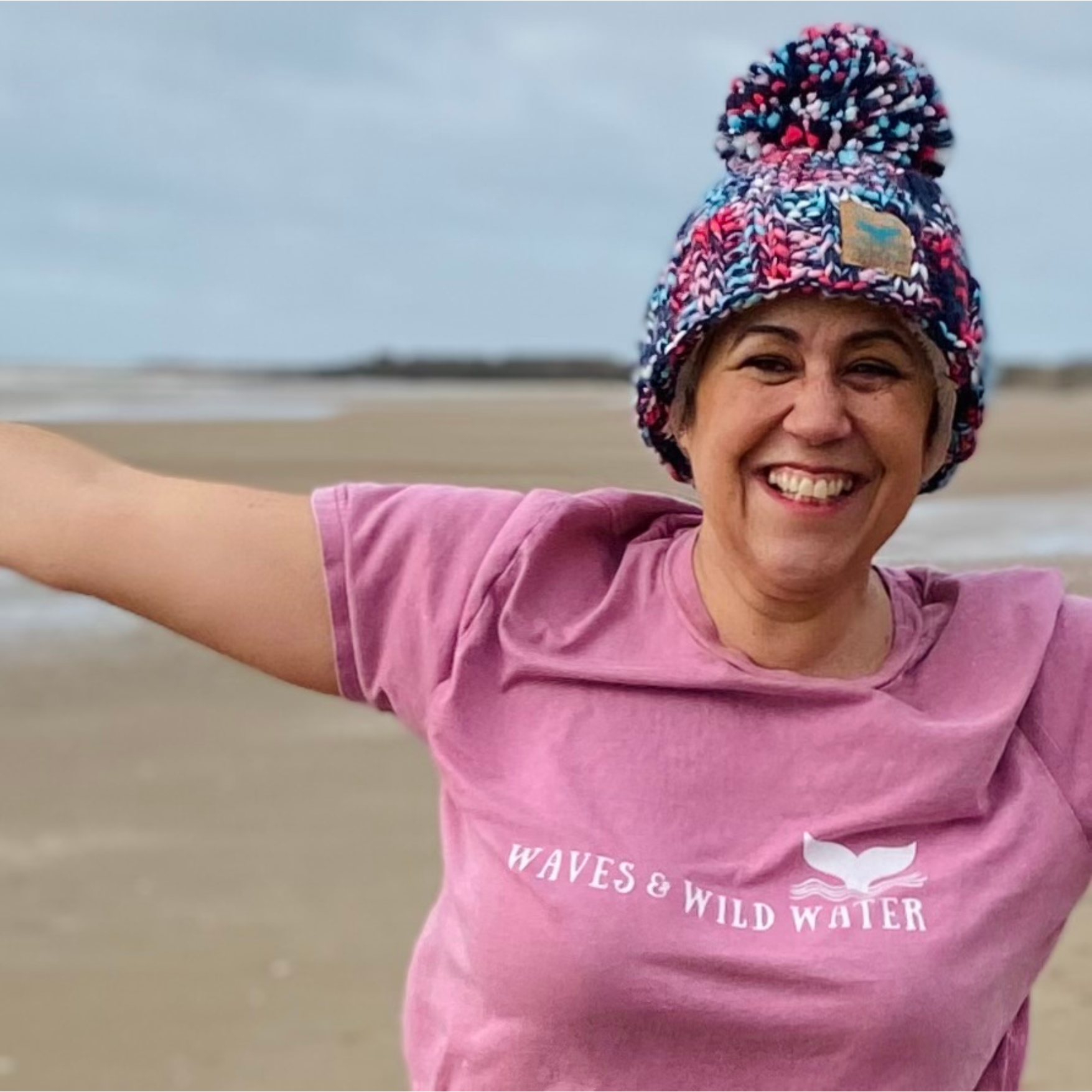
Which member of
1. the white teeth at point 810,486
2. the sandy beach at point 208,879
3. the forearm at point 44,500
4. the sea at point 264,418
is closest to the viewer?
the white teeth at point 810,486

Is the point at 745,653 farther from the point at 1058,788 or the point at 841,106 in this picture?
the point at 841,106

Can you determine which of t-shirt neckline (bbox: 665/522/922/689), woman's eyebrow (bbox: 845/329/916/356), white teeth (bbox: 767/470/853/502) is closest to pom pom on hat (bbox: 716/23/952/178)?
woman's eyebrow (bbox: 845/329/916/356)

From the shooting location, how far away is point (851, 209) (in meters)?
1.86

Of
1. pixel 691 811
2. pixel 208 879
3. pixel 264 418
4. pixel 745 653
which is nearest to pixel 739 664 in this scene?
pixel 745 653

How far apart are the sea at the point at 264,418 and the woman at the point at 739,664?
1.28 feet

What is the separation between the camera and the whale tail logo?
1.83 meters

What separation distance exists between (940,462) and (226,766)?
148 inches

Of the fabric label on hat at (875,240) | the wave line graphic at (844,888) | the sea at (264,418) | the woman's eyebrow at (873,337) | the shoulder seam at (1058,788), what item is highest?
the fabric label on hat at (875,240)

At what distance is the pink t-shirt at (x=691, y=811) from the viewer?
1782mm

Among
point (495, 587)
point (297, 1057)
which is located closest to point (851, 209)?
point (495, 587)

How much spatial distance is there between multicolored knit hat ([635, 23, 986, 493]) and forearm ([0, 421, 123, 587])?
25.6 inches

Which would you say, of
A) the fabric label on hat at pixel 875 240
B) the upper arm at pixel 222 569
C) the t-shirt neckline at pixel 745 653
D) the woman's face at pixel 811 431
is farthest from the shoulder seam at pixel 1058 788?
the upper arm at pixel 222 569

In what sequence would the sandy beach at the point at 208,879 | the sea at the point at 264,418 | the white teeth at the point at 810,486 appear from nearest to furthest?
the white teeth at the point at 810,486 → the sandy beach at the point at 208,879 → the sea at the point at 264,418

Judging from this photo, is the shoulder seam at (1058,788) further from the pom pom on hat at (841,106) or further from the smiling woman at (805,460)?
the pom pom on hat at (841,106)
